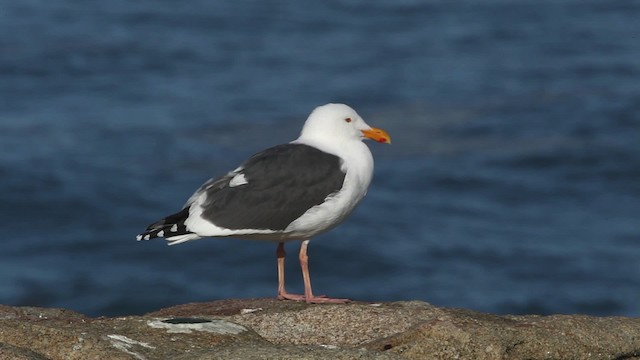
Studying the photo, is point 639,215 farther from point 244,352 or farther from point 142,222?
point 244,352

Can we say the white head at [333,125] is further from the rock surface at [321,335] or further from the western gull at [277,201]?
the rock surface at [321,335]

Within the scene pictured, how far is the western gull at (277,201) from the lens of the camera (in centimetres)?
1004

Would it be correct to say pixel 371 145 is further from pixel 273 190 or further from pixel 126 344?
pixel 126 344

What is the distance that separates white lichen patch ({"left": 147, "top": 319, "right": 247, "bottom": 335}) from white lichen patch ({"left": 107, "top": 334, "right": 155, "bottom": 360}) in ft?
1.36

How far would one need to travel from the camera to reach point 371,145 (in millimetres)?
29688

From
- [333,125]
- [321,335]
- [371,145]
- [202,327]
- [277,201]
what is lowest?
[371,145]

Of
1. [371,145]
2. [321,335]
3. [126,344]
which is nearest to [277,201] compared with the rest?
[321,335]

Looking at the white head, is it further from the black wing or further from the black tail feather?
the black tail feather

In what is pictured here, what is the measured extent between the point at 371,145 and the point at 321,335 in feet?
71.0

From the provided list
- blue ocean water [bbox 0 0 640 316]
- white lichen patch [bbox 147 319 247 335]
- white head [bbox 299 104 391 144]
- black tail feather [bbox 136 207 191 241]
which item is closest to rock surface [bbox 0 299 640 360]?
white lichen patch [bbox 147 319 247 335]

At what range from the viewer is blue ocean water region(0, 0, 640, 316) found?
24000 mm

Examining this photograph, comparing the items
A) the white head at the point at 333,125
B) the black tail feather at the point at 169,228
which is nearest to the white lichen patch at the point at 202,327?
the black tail feather at the point at 169,228

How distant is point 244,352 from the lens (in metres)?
6.91

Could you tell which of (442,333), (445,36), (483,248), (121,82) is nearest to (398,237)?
(483,248)
